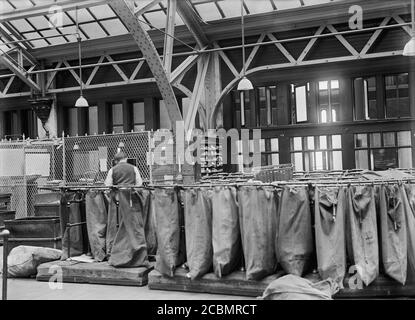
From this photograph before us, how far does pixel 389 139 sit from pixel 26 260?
11.4 meters

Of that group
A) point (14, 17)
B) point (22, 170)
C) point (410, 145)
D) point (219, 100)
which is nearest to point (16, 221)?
point (22, 170)

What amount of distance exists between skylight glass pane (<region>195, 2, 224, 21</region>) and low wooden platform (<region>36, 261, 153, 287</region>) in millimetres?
10440

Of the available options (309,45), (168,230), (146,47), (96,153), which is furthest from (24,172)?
(309,45)

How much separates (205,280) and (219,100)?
1050 centimetres

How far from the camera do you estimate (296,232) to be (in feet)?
18.5

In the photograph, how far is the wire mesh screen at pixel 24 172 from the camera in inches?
524

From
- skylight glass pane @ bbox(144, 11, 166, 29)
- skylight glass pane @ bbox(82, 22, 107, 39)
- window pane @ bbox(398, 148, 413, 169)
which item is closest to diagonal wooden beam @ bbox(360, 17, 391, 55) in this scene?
window pane @ bbox(398, 148, 413, 169)

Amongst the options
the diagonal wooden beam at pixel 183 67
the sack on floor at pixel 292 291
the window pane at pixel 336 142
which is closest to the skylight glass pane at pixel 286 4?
the diagonal wooden beam at pixel 183 67

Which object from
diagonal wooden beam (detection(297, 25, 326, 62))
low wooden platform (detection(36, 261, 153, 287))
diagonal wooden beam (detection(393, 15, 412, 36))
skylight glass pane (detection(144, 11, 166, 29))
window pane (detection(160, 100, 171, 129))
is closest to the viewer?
low wooden platform (detection(36, 261, 153, 287))

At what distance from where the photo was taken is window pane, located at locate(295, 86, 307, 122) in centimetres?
1578

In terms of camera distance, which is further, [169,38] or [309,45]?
[309,45]

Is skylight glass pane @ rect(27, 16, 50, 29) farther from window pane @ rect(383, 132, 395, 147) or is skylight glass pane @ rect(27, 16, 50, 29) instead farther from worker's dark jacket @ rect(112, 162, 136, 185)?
window pane @ rect(383, 132, 395, 147)

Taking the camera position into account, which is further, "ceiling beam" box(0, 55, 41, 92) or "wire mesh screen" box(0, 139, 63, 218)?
"ceiling beam" box(0, 55, 41, 92)

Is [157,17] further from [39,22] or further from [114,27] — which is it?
[39,22]
